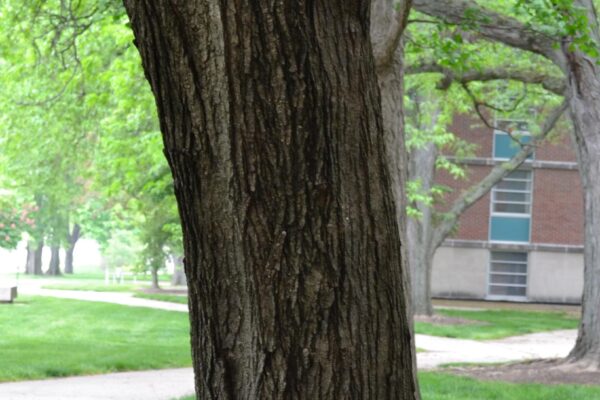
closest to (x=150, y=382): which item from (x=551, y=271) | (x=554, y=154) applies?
(x=551, y=271)

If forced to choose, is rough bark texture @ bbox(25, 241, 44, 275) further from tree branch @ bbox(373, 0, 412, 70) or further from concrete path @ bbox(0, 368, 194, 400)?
tree branch @ bbox(373, 0, 412, 70)

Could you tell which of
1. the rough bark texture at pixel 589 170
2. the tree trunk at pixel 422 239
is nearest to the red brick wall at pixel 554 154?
the tree trunk at pixel 422 239

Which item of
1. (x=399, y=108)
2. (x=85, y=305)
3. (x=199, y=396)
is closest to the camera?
(x=199, y=396)

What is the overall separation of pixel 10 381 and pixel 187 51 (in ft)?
31.3

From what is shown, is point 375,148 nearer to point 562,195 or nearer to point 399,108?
point 399,108

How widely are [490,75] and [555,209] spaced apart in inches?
899

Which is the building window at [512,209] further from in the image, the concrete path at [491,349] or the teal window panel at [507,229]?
the concrete path at [491,349]

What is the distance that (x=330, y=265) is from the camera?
141 inches

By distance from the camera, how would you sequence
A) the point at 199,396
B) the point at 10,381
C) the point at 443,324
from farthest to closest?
the point at 443,324 → the point at 10,381 → the point at 199,396

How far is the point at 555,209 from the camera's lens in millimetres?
38000

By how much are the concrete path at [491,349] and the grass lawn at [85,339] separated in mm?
3784

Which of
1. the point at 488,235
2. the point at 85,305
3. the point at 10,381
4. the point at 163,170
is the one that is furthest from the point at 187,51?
the point at 488,235

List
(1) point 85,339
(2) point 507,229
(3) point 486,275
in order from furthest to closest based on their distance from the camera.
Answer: (2) point 507,229, (3) point 486,275, (1) point 85,339

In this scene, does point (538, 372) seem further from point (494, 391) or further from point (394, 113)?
Answer: point (394, 113)
